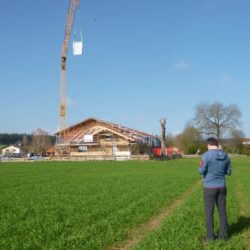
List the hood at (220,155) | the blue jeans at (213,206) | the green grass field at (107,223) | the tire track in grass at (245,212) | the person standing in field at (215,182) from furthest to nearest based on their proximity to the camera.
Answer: the tire track in grass at (245,212)
the hood at (220,155)
the person standing in field at (215,182)
the blue jeans at (213,206)
the green grass field at (107,223)

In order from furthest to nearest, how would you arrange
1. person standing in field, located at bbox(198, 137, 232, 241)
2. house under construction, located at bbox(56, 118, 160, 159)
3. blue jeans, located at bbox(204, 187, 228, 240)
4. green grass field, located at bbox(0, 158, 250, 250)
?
house under construction, located at bbox(56, 118, 160, 159) < person standing in field, located at bbox(198, 137, 232, 241) < blue jeans, located at bbox(204, 187, 228, 240) < green grass field, located at bbox(0, 158, 250, 250)

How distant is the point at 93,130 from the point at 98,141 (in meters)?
3.59

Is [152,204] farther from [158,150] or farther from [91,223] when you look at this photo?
[158,150]

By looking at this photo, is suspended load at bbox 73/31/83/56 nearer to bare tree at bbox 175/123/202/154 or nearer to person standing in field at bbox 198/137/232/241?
bare tree at bbox 175/123/202/154

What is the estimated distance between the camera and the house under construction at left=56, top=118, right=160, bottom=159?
274 ft

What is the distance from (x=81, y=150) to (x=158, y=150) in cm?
1608

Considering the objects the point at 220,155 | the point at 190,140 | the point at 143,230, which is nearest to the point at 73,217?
the point at 143,230

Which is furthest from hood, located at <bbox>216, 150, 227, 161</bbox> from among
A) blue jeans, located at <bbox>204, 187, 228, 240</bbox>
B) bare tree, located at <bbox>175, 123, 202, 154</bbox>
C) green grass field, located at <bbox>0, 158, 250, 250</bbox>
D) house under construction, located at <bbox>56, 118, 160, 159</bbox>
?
A: bare tree, located at <bbox>175, 123, 202, 154</bbox>

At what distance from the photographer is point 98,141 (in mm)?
84812

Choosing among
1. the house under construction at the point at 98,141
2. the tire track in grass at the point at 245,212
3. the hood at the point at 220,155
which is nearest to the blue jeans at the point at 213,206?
the tire track in grass at the point at 245,212

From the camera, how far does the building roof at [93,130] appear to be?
84312 millimetres

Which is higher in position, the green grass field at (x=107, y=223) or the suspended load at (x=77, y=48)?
the suspended load at (x=77, y=48)

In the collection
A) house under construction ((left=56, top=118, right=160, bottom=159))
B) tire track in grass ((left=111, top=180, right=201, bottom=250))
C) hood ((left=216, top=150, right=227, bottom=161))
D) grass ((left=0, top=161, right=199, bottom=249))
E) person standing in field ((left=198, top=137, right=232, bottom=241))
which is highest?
house under construction ((left=56, top=118, right=160, bottom=159))

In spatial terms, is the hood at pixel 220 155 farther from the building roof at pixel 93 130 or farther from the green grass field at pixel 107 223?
the building roof at pixel 93 130
